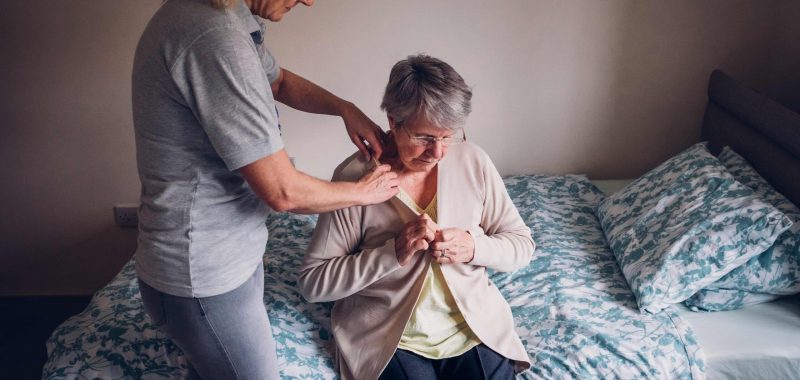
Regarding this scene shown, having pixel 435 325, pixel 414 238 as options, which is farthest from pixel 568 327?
pixel 414 238

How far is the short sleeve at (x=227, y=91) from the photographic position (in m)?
1.06

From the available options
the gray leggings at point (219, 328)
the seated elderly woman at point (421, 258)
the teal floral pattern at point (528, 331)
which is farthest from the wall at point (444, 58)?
the gray leggings at point (219, 328)

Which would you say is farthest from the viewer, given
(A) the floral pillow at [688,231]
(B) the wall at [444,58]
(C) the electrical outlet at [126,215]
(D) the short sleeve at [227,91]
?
(C) the electrical outlet at [126,215]

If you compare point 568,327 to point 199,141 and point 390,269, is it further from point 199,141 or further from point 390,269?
point 199,141

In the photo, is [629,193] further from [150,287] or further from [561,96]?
[150,287]

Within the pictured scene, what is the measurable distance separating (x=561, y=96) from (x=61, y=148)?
7.03 feet

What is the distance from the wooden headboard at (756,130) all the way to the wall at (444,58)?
0.69ft

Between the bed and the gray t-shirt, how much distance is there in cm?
42

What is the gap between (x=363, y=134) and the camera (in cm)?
160

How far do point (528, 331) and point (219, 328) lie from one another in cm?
88

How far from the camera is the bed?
1.56m

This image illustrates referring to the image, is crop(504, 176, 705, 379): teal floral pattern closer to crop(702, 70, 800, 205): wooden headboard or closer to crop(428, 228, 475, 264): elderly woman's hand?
crop(428, 228, 475, 264): elderly woman's hand

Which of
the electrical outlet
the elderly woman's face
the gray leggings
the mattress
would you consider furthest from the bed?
the electrical outlet

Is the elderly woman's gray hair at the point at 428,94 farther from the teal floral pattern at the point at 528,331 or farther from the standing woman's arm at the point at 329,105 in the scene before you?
the teal floral pattern at the point at 528,331
